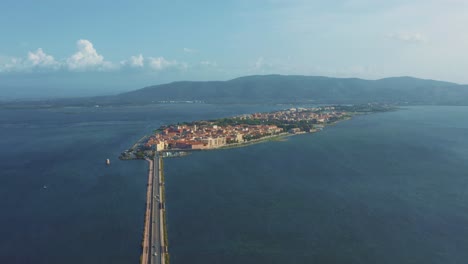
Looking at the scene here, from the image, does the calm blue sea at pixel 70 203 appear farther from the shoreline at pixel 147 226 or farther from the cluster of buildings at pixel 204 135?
the cluster of buildings at pixel 204 135

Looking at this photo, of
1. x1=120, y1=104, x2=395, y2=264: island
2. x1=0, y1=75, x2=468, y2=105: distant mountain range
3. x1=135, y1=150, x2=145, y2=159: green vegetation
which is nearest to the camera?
x1=120, y1=104, x2=395, y2=264: island

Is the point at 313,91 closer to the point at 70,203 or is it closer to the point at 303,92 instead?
the point at 303,92

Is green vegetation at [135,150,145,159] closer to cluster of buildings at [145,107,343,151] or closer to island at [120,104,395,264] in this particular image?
island at [120,104,395,264]

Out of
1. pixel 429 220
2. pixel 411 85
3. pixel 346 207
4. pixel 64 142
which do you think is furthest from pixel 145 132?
pixel 411 85

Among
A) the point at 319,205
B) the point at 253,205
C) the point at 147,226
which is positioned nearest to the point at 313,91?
the point at 319,205

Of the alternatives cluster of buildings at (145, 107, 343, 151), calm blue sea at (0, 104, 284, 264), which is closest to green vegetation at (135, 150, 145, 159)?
calm blue sea at (0, 104, 284, 264)
